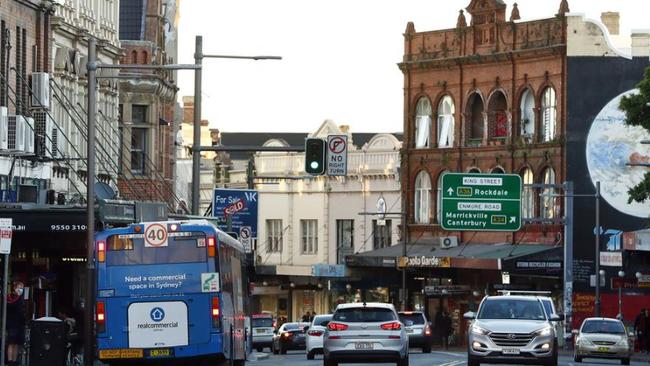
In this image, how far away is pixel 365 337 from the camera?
38125mm

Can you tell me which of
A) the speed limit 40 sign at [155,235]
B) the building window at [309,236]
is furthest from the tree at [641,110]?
the building window at [309,236]

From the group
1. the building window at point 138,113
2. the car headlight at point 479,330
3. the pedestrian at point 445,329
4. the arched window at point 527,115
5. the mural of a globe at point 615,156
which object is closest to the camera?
the car headlight at point 479,330

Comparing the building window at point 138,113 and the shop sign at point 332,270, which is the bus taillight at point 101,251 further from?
the shop sign at point 332,270

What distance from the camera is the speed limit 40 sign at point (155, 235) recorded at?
32344 mm

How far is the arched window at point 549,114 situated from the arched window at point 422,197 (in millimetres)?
9241

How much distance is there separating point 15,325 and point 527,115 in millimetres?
48044

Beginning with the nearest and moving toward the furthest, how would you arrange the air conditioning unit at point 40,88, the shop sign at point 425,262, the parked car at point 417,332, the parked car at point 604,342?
1. the air conditioning unit at point 40,88
2. the parked car at point 604,342
3. the parked car at point 417,332
4. the shop sign at point 425,262

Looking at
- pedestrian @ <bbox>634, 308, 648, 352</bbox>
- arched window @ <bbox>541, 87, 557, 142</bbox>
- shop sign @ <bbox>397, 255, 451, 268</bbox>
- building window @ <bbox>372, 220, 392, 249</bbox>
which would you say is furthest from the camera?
building window @ <bbox>372, 220, 392, 249</bbox>

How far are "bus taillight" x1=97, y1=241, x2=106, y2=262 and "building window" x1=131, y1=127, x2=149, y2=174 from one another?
3189cm

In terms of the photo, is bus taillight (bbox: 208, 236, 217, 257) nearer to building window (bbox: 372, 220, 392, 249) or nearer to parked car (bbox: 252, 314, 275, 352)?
parked car (bbox: 252, 314, 275, 352)

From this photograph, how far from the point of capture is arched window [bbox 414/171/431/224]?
87625mm

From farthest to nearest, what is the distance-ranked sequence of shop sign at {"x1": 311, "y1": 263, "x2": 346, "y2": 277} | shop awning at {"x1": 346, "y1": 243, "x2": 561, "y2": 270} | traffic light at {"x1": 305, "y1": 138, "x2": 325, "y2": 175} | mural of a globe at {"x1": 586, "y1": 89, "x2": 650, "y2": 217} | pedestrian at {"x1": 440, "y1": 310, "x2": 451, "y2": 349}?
shop sign at {"x1": 311, "y1": 263, "x2": 346, "y2": 277} → pedestrian at {"x1": 440, "y1": 310, "x2": 451, "y2": 349} → shop awning at {"x1": 346, "y1": 243, "x2": 561, "y2": 270} → mural of a globe at {"x1": 586, "y1": 89, "x2": 650, "y2": 217} → traffic light at {"x1": 305, "y1": 138, "x2": 325, "y2": 175}

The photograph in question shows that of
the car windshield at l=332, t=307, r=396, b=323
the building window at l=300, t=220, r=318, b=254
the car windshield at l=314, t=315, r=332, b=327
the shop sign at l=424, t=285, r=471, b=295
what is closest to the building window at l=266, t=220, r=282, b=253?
the building window at l=300, t=220, r=318, b=254

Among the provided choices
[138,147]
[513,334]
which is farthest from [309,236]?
[513,334]
